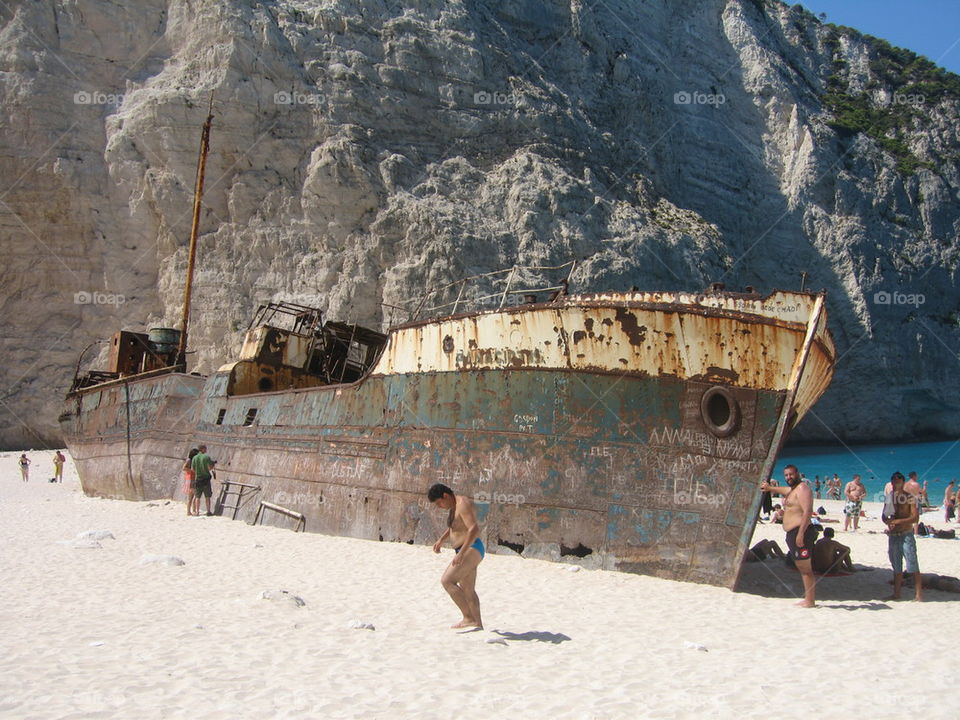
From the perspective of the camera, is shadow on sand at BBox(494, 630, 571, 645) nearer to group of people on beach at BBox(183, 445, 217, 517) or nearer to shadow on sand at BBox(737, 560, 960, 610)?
shadow on sand at BBox(737, 560, 960, 610)

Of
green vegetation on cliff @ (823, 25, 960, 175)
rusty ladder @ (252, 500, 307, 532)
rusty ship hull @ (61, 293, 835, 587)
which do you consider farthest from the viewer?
green vegetation on cliff @ (823, 25, 960, 175)

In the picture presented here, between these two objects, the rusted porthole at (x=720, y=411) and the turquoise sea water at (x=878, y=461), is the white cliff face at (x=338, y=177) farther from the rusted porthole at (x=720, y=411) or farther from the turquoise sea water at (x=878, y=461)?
the rusted porthole at (x=720, y=411)

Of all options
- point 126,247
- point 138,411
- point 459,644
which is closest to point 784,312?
point 459,644

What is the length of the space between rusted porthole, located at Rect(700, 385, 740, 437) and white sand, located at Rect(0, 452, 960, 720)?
1.58 metres

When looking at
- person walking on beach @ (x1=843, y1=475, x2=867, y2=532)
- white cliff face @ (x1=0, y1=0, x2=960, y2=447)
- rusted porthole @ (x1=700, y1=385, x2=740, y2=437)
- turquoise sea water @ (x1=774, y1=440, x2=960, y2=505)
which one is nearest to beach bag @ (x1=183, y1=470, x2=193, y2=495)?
rusted porthole @ (x1=700, y1=385, x2=740, y2=437)

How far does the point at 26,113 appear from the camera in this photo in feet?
103

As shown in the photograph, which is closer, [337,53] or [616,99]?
[337,53]

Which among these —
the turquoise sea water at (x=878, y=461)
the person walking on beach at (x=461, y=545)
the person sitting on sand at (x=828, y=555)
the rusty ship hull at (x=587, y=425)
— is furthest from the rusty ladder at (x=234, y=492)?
the turquoise sea water at (x=878, y=461)

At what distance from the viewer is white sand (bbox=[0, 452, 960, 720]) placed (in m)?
3.74

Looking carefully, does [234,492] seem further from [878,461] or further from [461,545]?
[878,461]

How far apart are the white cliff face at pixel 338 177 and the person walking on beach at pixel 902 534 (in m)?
21.3

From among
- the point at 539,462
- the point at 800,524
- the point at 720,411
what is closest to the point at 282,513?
the point at 539,462

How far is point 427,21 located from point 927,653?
33.1m

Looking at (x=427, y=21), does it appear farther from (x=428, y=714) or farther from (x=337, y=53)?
(x=428, y=714)
